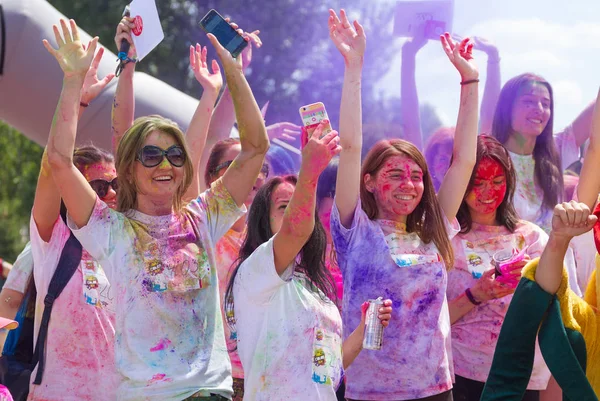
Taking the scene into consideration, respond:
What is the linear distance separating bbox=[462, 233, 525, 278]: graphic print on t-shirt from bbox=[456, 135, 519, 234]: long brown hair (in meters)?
0.08

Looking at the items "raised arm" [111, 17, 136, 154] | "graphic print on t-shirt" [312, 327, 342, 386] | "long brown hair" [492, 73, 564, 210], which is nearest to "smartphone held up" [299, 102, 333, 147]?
"graphic print on t-shirt" [312, 327, 342, 386]

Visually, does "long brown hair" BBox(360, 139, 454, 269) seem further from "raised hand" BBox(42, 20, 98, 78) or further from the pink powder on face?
"raised hand" BBox(42, 20, 98, 78)

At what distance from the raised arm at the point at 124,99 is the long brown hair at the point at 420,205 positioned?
1098mm

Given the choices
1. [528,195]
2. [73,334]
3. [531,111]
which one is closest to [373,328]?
[73,334]

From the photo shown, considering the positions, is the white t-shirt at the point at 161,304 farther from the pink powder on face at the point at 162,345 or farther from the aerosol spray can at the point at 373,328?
the aerosol spray can at the point at 373,328

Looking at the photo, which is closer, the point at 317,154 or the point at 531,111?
the point at 317,154

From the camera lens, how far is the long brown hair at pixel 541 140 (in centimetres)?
494

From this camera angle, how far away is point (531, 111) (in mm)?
5062

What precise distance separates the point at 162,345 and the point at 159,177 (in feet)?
2.06

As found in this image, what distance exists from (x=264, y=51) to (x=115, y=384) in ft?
22.6

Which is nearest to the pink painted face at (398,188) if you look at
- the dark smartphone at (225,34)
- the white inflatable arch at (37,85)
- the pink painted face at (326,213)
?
the pink painted face at (326,213)

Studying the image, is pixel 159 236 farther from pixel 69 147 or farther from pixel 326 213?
pixel 326 213

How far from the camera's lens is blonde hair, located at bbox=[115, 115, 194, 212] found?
133 inches

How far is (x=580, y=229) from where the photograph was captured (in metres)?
2.77
